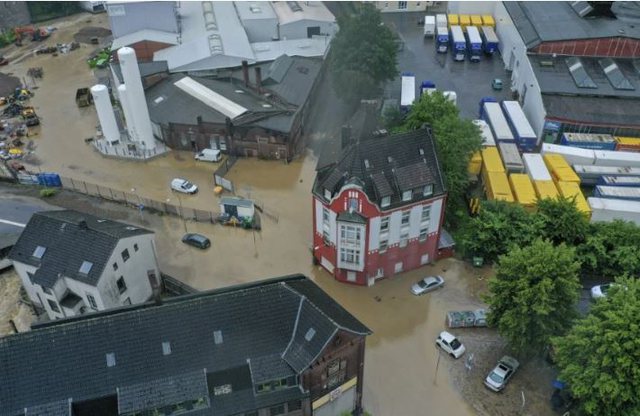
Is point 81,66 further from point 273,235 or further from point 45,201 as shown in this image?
point 273,235

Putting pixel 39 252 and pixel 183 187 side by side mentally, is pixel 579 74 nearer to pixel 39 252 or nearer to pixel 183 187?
pixel 183 187

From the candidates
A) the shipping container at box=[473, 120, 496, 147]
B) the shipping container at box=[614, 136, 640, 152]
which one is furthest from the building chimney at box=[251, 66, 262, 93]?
the shipping container at box=[614, 136, 640, 152]

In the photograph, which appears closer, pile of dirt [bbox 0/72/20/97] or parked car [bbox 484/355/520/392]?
parked car [bbox 484/355/520/392]

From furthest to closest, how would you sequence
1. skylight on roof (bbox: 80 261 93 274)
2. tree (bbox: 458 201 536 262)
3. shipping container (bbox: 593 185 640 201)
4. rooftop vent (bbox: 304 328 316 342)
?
shipping container (bbox: 593 185 640 201) < tree (bbox: 458 201 536 262) < skylight on roof (bbox: 80 261 93 274) < rooftop vent (bbox: 304 328 316 342)

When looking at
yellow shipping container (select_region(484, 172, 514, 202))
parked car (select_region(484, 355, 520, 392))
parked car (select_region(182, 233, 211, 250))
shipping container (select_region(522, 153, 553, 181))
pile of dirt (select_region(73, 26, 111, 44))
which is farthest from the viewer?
pile of dirt (select_region(73, 26, 111, 44))

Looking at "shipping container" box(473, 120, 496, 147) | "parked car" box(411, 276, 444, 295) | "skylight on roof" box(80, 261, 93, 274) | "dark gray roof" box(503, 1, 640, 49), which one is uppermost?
"dark gray roof" box(503, 1, 640, 49)

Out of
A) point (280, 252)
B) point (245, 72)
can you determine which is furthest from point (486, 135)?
point (245, 72)

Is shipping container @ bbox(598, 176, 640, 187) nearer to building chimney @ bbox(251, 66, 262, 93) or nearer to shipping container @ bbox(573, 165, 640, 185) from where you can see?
shipping container @ bbox(573, 165, 640, 185)
